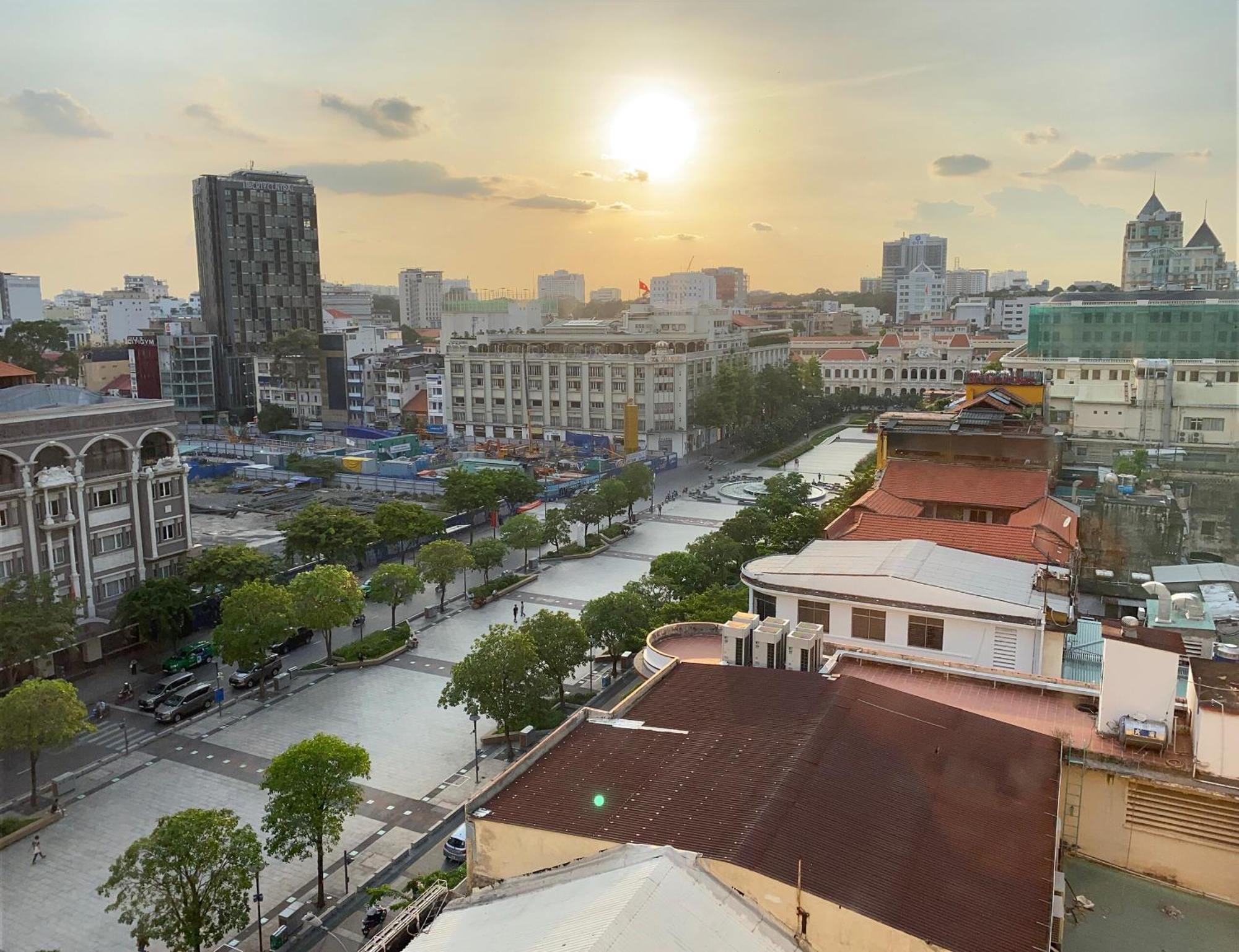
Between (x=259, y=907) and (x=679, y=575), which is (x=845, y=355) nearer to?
(x=679, y=575)

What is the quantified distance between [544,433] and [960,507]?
107 feet

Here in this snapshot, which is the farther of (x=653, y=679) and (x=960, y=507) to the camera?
(x=960, y=507)

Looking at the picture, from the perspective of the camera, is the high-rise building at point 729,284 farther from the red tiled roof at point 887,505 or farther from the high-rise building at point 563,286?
the red tiled roof at point 887,505

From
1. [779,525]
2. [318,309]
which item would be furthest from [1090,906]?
[318,309]

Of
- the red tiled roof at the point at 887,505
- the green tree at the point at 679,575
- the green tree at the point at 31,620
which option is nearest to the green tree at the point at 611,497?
the green tree at the point at 679,575

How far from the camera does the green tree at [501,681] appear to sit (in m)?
15.2

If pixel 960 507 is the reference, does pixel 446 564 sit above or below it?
below

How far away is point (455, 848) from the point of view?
42.4 feet

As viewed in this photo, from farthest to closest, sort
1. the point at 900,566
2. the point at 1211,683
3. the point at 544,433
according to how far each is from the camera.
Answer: the point at 544,433 → the point at 900,566 → the point at 1211,683

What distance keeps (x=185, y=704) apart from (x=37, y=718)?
12.3 feet

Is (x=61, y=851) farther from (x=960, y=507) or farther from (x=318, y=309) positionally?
(x=318, y=309)

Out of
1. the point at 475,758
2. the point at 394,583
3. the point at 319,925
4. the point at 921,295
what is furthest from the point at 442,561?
the point at 921,295

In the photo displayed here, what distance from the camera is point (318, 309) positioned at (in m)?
73.8

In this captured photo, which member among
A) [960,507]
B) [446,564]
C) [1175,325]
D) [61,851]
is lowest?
[61,851]
